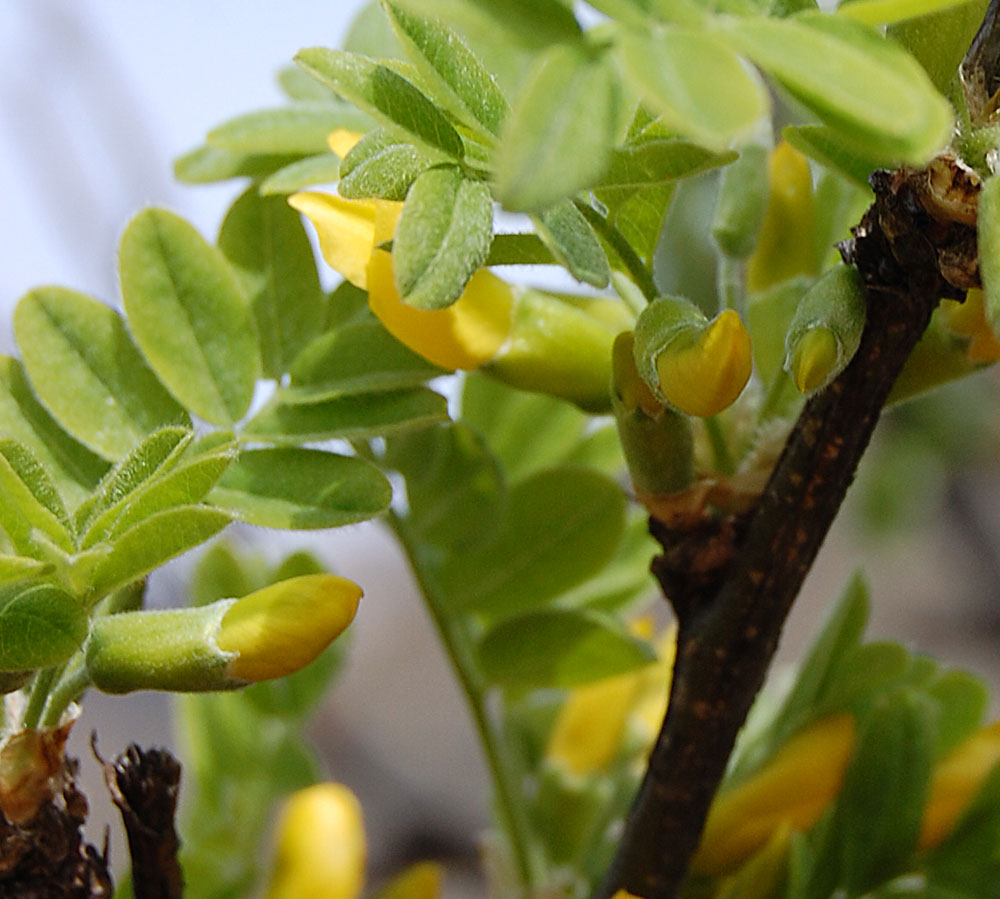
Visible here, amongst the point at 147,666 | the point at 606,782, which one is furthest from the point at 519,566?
the point at 147,666

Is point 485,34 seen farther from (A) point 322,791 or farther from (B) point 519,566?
(A) point 322,791

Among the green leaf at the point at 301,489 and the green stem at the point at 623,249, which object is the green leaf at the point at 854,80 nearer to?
the green stem at the point at 623,249

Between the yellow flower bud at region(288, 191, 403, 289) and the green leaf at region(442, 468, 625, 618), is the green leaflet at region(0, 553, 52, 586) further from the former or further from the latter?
the green leaf at region(442, 468, 625, 618)

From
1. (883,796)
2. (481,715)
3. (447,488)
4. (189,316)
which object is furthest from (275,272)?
(883,796)

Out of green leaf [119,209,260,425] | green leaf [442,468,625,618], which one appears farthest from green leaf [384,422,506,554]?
green leaf [119,209,260,425]

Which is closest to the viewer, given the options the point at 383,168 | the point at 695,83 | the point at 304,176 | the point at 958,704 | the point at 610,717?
the point at 695,83

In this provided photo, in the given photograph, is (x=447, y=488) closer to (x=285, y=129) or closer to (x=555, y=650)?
(x=555, y=650)
